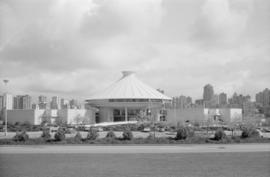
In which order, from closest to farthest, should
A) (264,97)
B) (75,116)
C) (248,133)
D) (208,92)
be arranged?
(248,133)
(75,116)
(264,97)
(208,92)

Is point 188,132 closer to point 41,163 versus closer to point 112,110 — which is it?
point 41,163

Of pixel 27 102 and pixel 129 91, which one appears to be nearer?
pixel 129 91

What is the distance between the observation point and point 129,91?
77562mm

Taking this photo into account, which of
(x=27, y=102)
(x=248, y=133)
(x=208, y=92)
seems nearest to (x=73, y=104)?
(x=27, y=102)

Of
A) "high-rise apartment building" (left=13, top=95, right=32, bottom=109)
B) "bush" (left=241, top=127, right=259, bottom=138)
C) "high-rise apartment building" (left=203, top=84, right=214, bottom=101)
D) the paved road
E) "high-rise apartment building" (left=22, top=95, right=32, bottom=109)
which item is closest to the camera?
the paved road

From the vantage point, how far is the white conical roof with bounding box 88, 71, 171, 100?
74.7 m

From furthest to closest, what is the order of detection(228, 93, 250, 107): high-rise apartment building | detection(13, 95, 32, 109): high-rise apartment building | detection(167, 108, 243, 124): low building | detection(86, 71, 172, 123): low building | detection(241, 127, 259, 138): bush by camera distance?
1. detection(228, 93, 250, 107): high-rise apartment building
2. detection(13, 95, 32, 109): high-rise apartment building
3. detection(86, 71, 172, 123): low building
4. detection(167, 108, 243, 124): low building
5. detection(241, 127, 259, 138): bush

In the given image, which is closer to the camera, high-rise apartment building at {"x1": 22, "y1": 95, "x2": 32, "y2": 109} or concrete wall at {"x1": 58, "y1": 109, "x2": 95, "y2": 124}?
concrete wall at {"x1": 58, "y1": 109, "x2": 95, "y2": 124}

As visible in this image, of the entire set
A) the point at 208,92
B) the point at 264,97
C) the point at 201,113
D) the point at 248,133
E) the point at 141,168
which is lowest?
the point at 141,168

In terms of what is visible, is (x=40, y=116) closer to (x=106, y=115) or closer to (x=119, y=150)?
(x=106, y=115)

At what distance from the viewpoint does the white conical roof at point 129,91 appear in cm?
7471

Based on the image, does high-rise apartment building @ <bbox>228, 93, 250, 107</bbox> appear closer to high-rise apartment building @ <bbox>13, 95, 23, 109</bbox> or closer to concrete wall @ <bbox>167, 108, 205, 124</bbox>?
concrete wall @ <bbox>167, 108, 205, 124</bbox>

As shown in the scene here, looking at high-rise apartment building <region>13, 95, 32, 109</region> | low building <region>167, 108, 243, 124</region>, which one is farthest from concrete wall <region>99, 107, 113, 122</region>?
high-rise apartment building <region>13, 95, 32, 109</region>

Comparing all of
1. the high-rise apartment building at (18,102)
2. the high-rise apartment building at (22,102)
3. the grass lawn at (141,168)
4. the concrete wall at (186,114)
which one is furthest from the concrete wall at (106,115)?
the grass lawn at (141,168)
